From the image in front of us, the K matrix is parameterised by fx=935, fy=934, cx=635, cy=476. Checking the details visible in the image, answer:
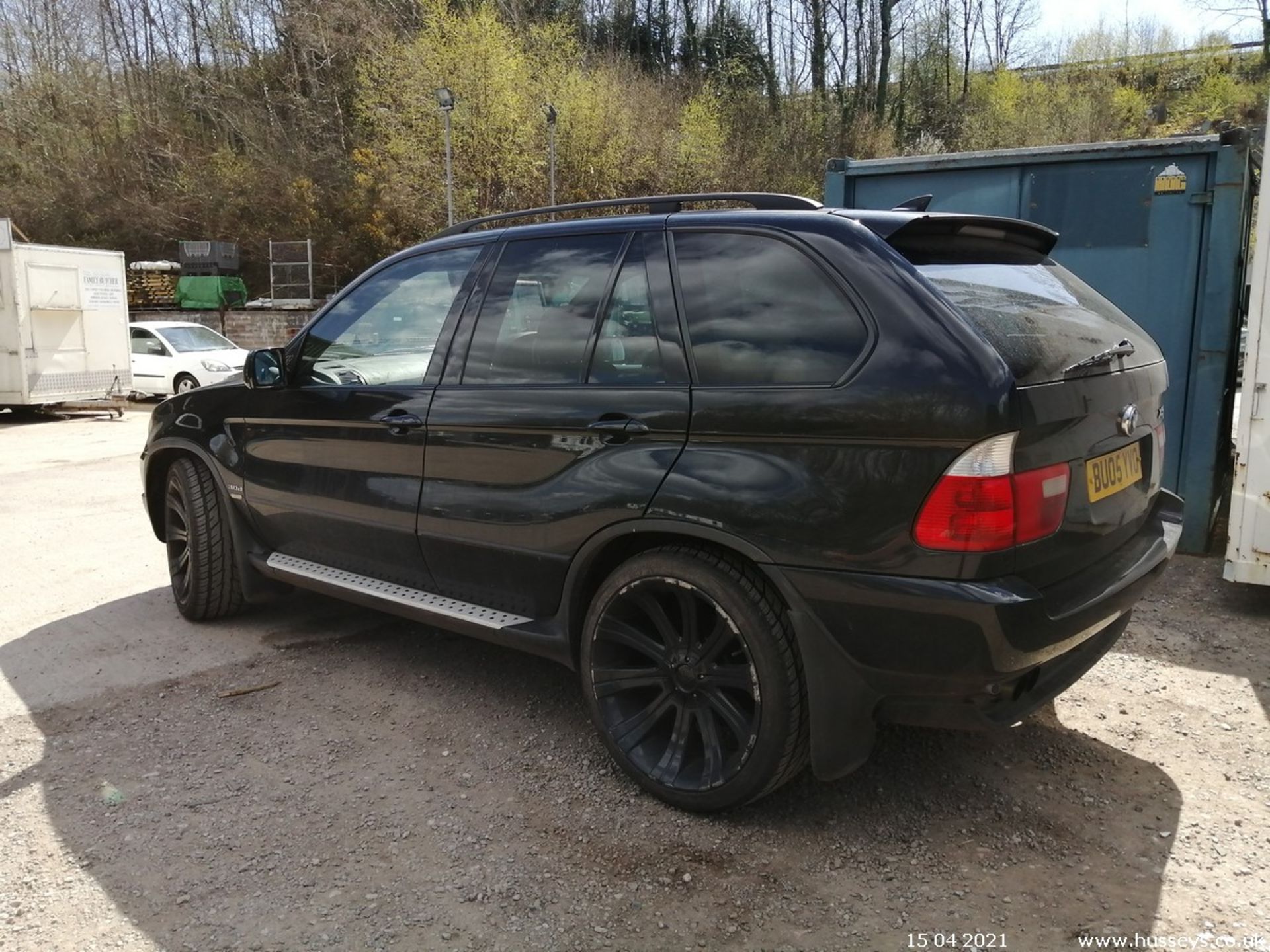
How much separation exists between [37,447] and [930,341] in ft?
40.6

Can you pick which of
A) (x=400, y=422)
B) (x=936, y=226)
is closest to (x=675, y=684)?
(x=400, y=422)

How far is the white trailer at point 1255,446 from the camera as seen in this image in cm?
438

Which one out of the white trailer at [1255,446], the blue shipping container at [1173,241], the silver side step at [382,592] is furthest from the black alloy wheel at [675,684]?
the blue shipping container at [1173,241]

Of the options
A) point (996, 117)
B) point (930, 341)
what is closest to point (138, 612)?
point (930, 341)

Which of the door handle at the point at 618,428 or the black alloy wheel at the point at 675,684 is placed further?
the door handle at the point at 618,428

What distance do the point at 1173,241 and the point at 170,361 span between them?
15.7 m

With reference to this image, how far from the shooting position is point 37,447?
1167 centimetres

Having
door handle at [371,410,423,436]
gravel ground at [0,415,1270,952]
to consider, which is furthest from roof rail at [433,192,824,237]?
gravel ground at [0,415,1270,952]

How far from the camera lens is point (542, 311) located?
10.8 feet

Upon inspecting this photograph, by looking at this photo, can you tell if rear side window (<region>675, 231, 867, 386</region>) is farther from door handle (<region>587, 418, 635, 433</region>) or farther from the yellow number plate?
the yellow number plate

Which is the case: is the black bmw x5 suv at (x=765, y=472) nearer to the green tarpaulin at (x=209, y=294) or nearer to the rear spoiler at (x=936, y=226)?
the rear spoiler at (x=936, y=226)

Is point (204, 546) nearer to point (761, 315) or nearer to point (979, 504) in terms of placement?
point (761, 315)

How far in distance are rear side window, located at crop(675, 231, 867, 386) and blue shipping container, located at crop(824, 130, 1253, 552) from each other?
12.4ft

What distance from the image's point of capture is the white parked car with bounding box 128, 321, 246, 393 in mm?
16391
